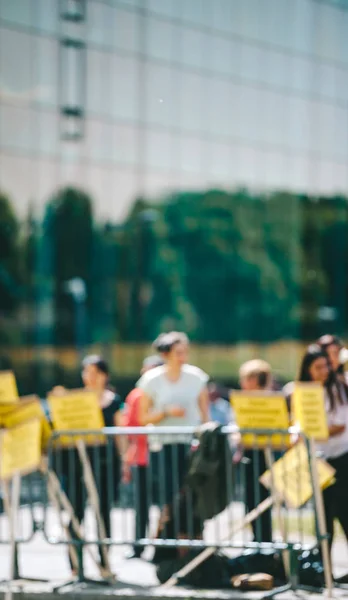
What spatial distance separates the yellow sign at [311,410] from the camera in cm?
884

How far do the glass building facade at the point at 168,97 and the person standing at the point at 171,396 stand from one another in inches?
1181

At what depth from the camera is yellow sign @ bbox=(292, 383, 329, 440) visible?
8836 mm

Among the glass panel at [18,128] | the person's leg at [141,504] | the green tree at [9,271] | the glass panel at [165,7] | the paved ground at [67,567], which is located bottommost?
the paved ground at [67,567]

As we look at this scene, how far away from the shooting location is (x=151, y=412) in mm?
11055

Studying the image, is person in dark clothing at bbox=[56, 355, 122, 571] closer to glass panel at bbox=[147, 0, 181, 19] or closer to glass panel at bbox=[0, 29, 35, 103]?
glass panel at bbox=[0, 29, 35, 103]

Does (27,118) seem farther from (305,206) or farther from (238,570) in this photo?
(238,570)

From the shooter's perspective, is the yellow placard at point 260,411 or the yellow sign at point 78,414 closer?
the yellow placard at point 260,411

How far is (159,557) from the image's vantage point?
10195 millimetres

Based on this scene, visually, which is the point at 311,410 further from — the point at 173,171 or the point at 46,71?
the point at 173,171

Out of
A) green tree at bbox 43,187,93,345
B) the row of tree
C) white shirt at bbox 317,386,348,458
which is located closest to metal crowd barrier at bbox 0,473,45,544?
white shirt at bbox 317,386,348,458

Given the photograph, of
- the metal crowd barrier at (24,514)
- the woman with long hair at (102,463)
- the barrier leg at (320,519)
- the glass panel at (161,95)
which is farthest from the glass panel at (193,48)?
the barrier leg at (320,519)

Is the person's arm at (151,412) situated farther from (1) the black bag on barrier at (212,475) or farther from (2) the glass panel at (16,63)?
(2) the glass panel at (16,63)

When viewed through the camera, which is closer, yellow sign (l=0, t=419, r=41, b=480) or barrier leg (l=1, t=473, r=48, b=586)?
yellow sign (l=0, t=419, r=41, b=480)

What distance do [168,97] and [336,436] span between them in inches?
1452
